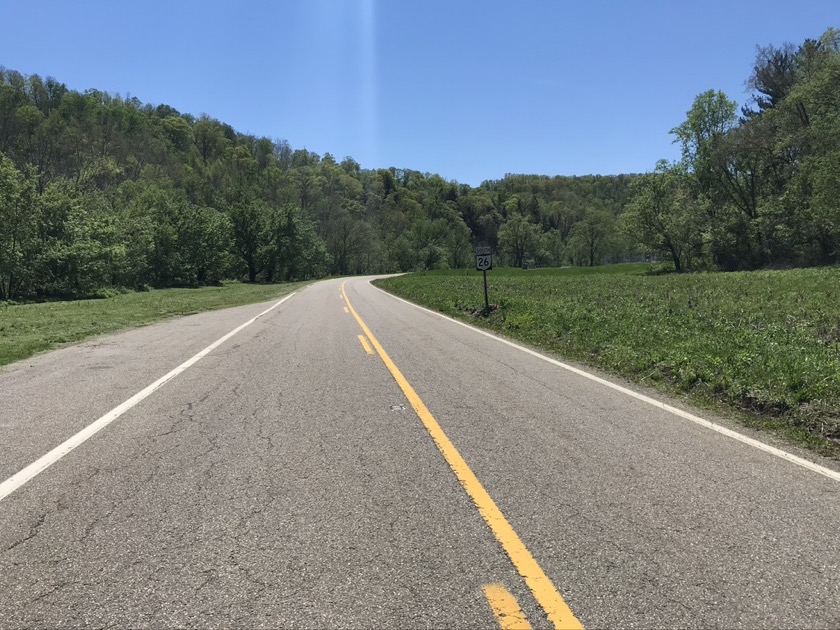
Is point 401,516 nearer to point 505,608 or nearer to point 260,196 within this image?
point 505,608

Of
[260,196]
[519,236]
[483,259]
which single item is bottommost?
[483,259]

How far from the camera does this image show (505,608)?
2.58 meters

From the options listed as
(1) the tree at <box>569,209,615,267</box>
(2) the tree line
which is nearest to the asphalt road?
(2) the tree line

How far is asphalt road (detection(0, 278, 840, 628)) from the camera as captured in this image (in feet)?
8.67

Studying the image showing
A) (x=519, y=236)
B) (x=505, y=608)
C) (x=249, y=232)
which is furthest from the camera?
(x=519, y=236)

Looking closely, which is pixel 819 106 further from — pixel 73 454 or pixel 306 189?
pixel 306 189

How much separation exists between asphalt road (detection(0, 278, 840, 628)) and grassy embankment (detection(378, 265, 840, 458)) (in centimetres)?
126

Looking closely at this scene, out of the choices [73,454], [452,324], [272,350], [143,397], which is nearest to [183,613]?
[73,454]

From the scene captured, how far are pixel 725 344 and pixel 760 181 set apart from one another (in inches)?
2259

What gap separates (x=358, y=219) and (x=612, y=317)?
10987cm

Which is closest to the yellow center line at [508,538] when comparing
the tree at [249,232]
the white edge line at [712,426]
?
the white edge line at [712,426]

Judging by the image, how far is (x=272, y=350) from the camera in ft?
36.6

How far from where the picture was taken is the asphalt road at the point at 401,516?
264 cm

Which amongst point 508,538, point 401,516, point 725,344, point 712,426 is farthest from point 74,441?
point 725,344
